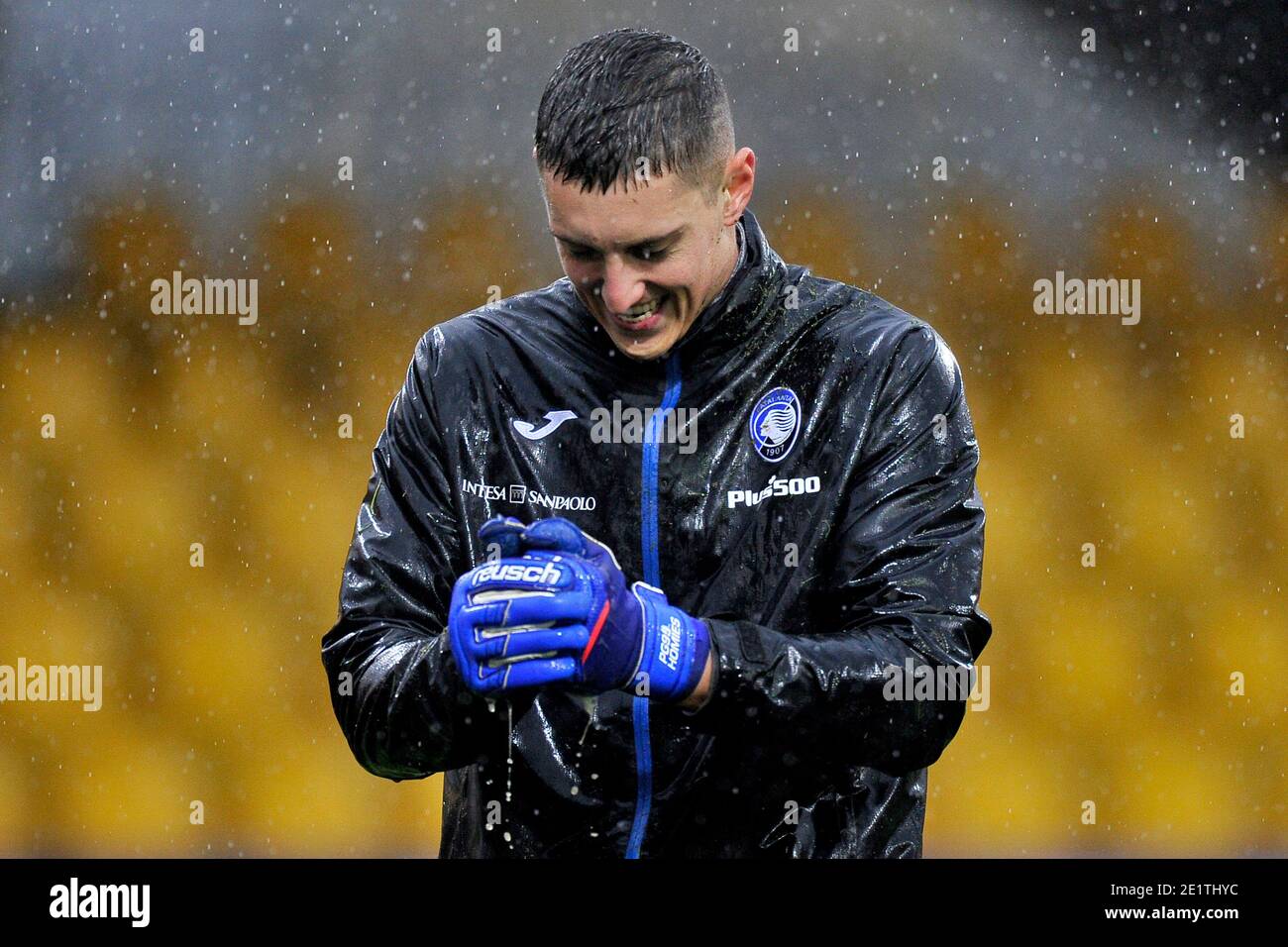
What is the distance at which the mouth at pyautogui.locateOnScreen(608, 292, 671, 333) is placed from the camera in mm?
1479

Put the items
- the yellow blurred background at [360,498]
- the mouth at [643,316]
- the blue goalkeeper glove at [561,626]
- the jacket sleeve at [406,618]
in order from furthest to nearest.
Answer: the yellow blurred background at [360,498] → the mouth at [643,316] → the jacket sleeve at [406,618] → the blue goalkeeper glove at [561,626]

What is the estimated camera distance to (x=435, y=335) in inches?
63.8

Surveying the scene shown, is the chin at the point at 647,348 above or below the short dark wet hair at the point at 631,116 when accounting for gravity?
below

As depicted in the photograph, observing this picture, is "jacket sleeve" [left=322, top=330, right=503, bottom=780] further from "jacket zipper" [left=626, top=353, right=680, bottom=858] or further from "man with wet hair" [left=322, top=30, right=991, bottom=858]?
A: "jacket zipper" [left=626, top=353, right=680, bottom=858]

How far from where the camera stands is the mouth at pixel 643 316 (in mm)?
1479

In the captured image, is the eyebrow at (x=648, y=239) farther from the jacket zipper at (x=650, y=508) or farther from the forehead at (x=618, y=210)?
the jacket zipper at (x=650, y=508)

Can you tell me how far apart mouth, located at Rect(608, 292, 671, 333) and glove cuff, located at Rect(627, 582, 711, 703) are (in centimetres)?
28

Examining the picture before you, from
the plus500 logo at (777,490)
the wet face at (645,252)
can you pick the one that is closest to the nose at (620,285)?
the wet face at (645,252)

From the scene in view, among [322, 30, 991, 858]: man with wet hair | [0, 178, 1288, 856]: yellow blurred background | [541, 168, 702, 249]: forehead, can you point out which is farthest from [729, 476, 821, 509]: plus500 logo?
[0, 178, 1288, 856]: yellow blurred background

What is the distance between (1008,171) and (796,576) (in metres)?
2.57

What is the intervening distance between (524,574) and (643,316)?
334 mm

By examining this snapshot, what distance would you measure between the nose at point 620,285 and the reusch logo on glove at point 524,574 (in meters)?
0.30

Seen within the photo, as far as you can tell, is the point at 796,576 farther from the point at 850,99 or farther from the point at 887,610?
the point at 850,99

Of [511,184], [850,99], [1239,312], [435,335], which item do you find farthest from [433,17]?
[435,335]
